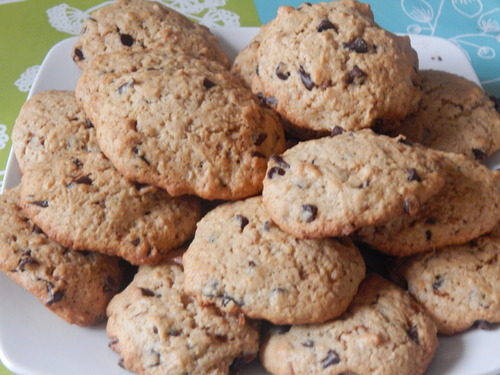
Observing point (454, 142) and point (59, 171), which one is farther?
point (454, 142)

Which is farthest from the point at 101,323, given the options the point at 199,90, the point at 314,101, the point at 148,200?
the point at 314,101

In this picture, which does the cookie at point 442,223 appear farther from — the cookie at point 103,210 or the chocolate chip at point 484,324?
the cookie at point 103,210

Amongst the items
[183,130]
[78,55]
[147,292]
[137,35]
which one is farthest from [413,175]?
[78,55]

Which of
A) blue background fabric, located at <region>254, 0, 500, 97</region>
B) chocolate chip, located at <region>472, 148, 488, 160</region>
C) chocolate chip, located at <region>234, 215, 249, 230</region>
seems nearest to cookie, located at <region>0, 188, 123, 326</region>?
chocolate chip, located at <region>234, 215, 249, 230</region>

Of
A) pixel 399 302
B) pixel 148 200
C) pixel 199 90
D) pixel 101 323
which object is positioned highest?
pixel 199 90

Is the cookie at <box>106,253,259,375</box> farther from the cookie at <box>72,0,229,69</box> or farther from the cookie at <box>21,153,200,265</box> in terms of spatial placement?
the cookie at <box>72,0,229,69</box>

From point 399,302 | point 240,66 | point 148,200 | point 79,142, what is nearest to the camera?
point 399,302

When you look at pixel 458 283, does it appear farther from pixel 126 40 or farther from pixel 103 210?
pixel 126 40

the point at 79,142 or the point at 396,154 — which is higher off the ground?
the point at 396,154

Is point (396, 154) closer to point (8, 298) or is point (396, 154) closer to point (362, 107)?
point (362, 107)
